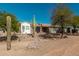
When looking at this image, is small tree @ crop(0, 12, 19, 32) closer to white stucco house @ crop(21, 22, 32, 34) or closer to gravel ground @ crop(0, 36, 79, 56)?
white stucco house @ crop(21, 22, 32, 34)

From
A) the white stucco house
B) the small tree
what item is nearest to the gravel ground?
the white stucco house

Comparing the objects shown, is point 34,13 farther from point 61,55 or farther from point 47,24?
point 61,55

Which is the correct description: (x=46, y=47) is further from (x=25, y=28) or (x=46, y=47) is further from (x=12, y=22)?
(x=12, y=22)

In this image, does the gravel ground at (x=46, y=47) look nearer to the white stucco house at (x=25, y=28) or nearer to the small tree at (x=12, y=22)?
the white stucco house at (x=25, y=28)

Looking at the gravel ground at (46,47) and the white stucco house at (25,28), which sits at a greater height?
the white stucco house at (25,28)

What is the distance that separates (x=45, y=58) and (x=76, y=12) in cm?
150

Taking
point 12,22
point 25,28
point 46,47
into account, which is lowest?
point 46,47

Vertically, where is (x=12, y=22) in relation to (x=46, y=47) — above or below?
above

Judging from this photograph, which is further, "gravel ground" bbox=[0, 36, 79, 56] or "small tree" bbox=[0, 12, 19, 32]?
"small tree" bbox=[0, 12, 19, 32]

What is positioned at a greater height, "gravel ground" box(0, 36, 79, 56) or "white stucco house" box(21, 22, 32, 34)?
"white stucco house" box(21, 22, 32, 34)

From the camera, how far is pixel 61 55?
10.8 m

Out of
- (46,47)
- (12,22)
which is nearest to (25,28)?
(12,22)

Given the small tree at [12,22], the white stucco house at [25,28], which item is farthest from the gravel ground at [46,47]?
the small tree at [12,22]

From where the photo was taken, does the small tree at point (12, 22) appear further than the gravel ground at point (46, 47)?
Yes
